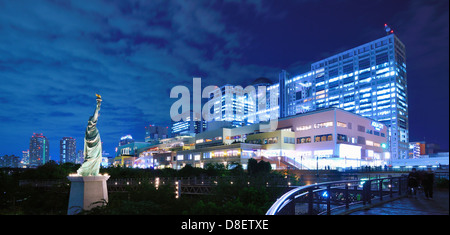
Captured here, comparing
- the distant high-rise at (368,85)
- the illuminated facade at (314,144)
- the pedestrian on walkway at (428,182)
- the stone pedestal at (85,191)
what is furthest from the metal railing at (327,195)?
the distant high-rise at (368,85)

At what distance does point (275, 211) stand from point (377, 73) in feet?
532

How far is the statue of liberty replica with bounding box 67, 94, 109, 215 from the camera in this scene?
1972 centimetres

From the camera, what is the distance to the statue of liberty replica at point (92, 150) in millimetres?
20828

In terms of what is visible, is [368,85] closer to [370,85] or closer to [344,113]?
[370,85]

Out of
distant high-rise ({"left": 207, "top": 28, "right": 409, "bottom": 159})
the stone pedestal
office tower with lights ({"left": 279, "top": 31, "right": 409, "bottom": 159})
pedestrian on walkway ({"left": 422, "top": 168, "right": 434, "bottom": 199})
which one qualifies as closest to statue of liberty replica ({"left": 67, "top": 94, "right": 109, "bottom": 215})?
the stone pedestal

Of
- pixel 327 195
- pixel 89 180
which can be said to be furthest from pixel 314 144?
pixel 327 195

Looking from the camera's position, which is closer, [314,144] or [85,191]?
[85,191]

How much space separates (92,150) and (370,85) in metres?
154

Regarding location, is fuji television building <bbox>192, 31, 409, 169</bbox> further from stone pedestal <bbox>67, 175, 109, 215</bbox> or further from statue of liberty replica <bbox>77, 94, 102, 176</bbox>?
stone pedestal <bbox>67, 175, 109, 215</bbox>

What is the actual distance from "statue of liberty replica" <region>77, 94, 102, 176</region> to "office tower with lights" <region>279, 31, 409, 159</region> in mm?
140320

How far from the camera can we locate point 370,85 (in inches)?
5906
